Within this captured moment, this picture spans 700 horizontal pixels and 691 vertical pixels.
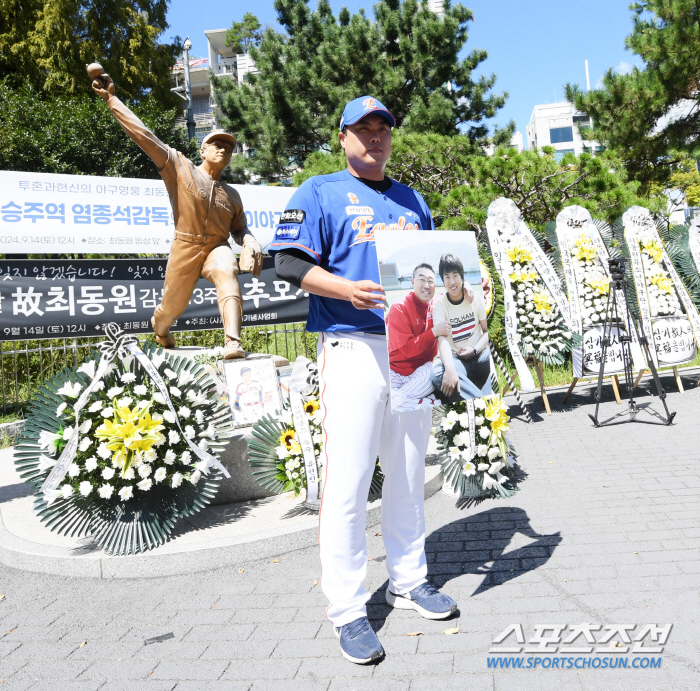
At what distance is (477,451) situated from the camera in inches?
167

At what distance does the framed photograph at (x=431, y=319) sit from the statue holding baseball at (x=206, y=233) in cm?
266

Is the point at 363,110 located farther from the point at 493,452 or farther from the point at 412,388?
the point at 493,452

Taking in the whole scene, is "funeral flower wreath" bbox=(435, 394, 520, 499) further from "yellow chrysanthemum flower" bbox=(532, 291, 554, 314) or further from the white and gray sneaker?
"yellow chrysanthemum flower" bbox=(532, 291, 554, 314)

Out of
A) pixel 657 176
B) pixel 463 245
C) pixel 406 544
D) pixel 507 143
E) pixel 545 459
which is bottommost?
pixel 545 459

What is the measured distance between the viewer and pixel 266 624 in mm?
2732

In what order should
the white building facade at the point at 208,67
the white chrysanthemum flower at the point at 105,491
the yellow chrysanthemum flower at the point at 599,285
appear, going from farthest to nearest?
the white building facade at the point at 208,67
the yellow chrysanthemum flower at the point at 599,285
the white chrysanthemum flower at the point at 105,491

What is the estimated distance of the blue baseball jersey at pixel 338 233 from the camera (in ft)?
7.84

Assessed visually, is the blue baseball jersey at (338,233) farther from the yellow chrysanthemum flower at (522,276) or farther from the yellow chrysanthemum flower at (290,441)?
the yellow chrysanthemum flower at (522,276)

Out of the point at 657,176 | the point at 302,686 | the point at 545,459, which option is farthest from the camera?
the point at 657,176

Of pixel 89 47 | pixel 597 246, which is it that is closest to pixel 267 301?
pixel 597 246

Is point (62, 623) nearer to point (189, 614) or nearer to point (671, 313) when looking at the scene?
point (189, 614)

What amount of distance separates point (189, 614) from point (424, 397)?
60.0 inches

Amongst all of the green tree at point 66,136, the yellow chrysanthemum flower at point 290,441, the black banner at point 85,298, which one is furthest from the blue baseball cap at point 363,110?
the green tree at point 66,136

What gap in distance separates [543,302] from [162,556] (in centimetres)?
503
